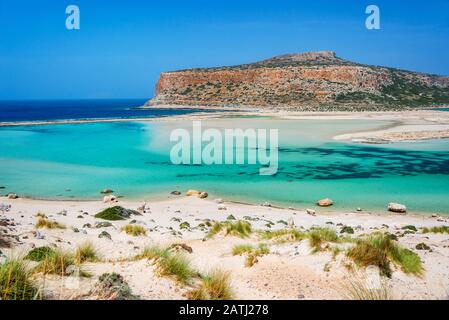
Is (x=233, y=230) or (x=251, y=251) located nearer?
(x=251, y=251)

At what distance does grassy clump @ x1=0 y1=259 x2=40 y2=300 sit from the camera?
4391mm

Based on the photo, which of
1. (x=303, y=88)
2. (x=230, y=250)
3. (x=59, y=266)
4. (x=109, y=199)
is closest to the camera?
(x=59, y=266)

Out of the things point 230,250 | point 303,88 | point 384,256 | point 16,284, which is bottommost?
point 230,250

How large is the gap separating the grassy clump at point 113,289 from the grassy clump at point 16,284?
0.67 meters

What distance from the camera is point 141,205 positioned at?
13922 millimetres

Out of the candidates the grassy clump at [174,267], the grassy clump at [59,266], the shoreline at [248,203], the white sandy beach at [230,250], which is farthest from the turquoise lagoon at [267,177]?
the grassy clump at [59,266]

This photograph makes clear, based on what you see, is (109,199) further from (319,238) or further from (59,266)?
(59,266)

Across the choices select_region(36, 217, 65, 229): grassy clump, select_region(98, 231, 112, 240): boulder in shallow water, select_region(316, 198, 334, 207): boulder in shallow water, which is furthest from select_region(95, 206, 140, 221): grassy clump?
select_region(316, 198, 334, 207): boulder in shallow water

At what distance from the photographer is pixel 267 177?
64.3 feet

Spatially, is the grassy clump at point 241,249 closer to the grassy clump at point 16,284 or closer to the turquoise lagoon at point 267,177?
the grassy clump at point 16,284

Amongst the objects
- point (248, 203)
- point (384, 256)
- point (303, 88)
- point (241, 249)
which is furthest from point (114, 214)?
point (303, 88)

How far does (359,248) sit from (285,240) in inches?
69.9

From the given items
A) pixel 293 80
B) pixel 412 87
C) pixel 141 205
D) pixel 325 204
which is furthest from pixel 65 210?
pixel 412 87

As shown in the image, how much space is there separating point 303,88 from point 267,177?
251 ft
